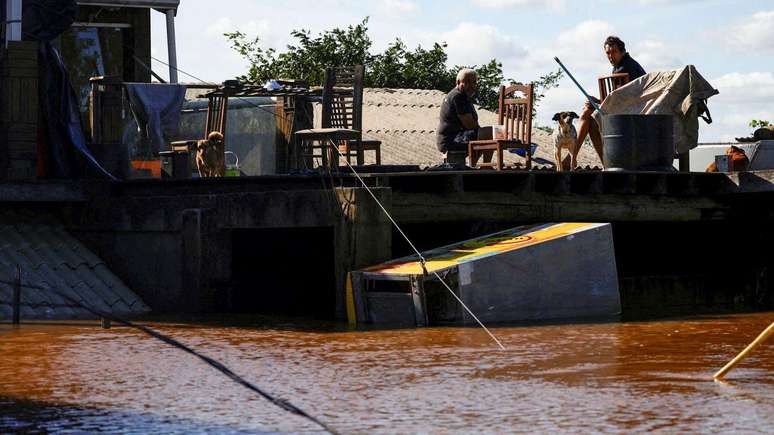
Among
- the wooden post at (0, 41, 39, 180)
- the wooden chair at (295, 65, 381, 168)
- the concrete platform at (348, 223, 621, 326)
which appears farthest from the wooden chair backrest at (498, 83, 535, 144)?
the wooden post at (0, 41, 39, 180)

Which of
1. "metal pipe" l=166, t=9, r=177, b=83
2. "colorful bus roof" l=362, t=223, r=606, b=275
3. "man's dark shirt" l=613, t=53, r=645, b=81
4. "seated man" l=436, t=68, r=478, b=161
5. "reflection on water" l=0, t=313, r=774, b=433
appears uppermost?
"metal pipe" l=166, t=9, r=177, b=83

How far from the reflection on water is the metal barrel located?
3.31 metres

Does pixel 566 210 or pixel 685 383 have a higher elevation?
pixel 566 210

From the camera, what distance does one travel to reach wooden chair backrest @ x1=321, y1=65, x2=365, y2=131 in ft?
57.7

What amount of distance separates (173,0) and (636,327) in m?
13.3

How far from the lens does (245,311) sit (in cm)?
1519

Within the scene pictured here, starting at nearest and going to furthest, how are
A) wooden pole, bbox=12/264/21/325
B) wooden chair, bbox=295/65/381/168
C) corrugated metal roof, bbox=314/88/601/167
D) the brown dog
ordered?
wooden pole, bbox=12/264/21/325
wooden chair, bbox=295/65/381/168
the brown dog
corrugated metal roof, bbox=314/88/601/167

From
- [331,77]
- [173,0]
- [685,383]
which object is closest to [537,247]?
[685,383]

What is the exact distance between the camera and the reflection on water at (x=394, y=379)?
7.53 metres

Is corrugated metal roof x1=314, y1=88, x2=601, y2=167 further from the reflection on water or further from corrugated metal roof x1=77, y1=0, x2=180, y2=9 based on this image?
the reflection on water

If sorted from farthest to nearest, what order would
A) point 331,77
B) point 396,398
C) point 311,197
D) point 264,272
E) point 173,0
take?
point 173,0, point 331,77, point 264,272, point 311,197, point 396,398

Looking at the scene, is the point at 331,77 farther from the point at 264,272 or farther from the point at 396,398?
the point at 396,398

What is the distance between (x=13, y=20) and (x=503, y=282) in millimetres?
6046

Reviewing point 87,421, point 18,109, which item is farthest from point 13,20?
point 87,421
